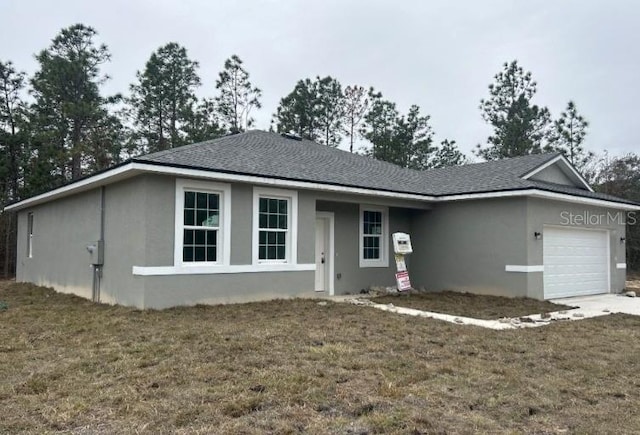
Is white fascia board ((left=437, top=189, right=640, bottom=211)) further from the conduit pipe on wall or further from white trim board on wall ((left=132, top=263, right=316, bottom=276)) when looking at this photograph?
the conduit pipe on wall

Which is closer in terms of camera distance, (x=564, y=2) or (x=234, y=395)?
(x=234, y=395)

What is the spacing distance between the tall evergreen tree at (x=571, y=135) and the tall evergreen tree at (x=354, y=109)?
11131 mm

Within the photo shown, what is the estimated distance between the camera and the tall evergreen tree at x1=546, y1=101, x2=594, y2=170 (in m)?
28.8

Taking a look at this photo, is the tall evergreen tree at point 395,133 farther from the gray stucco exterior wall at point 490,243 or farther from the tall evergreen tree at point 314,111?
the gray stucco exterior wall at point 490,243

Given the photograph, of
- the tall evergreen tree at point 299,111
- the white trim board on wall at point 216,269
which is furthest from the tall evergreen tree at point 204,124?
the white trim board on wall at point 216,269

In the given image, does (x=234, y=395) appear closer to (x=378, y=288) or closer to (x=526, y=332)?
(x=526, y=332)

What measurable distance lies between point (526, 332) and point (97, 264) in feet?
27.6

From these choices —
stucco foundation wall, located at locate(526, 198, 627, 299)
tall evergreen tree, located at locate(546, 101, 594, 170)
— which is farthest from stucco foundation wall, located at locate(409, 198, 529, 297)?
tall evergreen tree, located at locate(546, 101, 594, 170)

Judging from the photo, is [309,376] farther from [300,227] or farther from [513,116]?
[513,116]

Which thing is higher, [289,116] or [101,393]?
[289,116]

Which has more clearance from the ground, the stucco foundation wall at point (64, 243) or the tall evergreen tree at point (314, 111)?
the tall evergreen tree at point (314, 111)

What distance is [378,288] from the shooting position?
13.3 m

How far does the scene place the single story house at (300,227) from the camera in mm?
9414

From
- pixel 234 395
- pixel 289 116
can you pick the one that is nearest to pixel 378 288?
pixel 234 395
